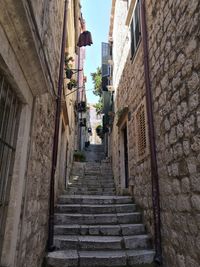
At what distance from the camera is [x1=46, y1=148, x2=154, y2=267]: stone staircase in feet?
11.1

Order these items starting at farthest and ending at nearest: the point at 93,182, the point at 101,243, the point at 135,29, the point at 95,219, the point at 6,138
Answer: the point at 93,182 < the point at 135,29 < the point at 95,219 < the point at 101,243 < the point at 6,138

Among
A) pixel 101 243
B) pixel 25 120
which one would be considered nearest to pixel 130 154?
pixel 101 243

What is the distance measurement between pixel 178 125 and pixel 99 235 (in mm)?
2471

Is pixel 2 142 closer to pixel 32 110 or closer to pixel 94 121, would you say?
pixel 32 110

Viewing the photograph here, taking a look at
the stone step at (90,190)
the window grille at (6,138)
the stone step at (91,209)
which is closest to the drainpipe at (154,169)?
the stone step at (91,209)

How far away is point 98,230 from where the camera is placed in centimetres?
411

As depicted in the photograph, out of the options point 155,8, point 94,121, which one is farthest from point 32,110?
point 94,121

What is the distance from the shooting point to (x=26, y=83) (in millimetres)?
2268

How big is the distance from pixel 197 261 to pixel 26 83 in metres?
2.49

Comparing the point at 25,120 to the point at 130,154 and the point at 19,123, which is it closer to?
the point at 19,123

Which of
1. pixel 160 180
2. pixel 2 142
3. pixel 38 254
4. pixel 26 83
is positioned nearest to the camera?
pixel 2 142

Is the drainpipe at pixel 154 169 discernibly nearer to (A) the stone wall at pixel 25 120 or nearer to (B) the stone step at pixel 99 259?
(B) the stone step at pixel 99 259

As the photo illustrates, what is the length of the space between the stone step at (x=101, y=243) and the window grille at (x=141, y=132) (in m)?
1.50

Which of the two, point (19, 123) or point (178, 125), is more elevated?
point (178, 125)
